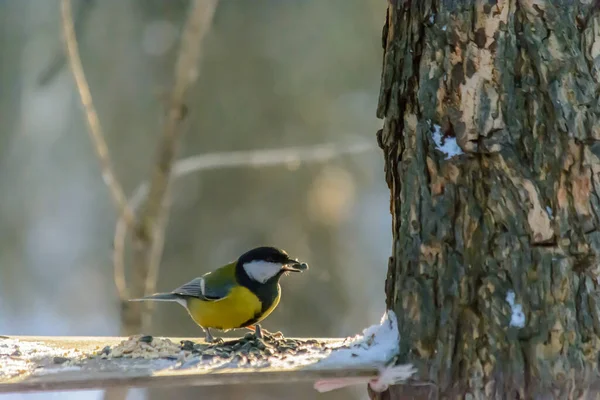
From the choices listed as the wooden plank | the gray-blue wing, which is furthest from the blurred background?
the wooden plank

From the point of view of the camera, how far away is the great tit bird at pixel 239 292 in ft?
7.00

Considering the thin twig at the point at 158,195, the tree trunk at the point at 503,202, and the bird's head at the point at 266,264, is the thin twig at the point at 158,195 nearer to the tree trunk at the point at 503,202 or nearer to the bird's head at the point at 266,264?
the bird's head at the point at 266,264

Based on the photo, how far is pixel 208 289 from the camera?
2193 mm

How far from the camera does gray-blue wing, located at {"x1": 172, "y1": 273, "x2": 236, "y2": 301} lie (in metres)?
2.16

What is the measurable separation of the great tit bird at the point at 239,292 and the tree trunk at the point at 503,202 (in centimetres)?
73

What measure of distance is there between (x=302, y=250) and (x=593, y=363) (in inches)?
132

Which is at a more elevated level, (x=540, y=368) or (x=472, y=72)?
(x=472, y=72)

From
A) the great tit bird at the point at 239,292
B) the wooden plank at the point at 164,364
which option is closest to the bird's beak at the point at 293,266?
the great tit bird at the point at 239,292

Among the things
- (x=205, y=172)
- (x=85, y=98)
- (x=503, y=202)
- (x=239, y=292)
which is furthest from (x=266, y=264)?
(x=205, y=172)

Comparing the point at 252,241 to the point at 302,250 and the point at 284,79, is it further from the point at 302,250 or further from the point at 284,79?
the point at 284,79

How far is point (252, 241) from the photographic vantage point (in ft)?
14.4

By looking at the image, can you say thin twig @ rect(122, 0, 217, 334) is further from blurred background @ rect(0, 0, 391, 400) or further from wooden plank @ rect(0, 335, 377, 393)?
blurred background @ rect(0, 0, 391, 400)

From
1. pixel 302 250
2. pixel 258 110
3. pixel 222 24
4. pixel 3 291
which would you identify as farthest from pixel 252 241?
pixel 3 291

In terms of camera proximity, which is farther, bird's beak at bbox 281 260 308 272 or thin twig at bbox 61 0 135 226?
thin twig at bbox 61 0 135 226
